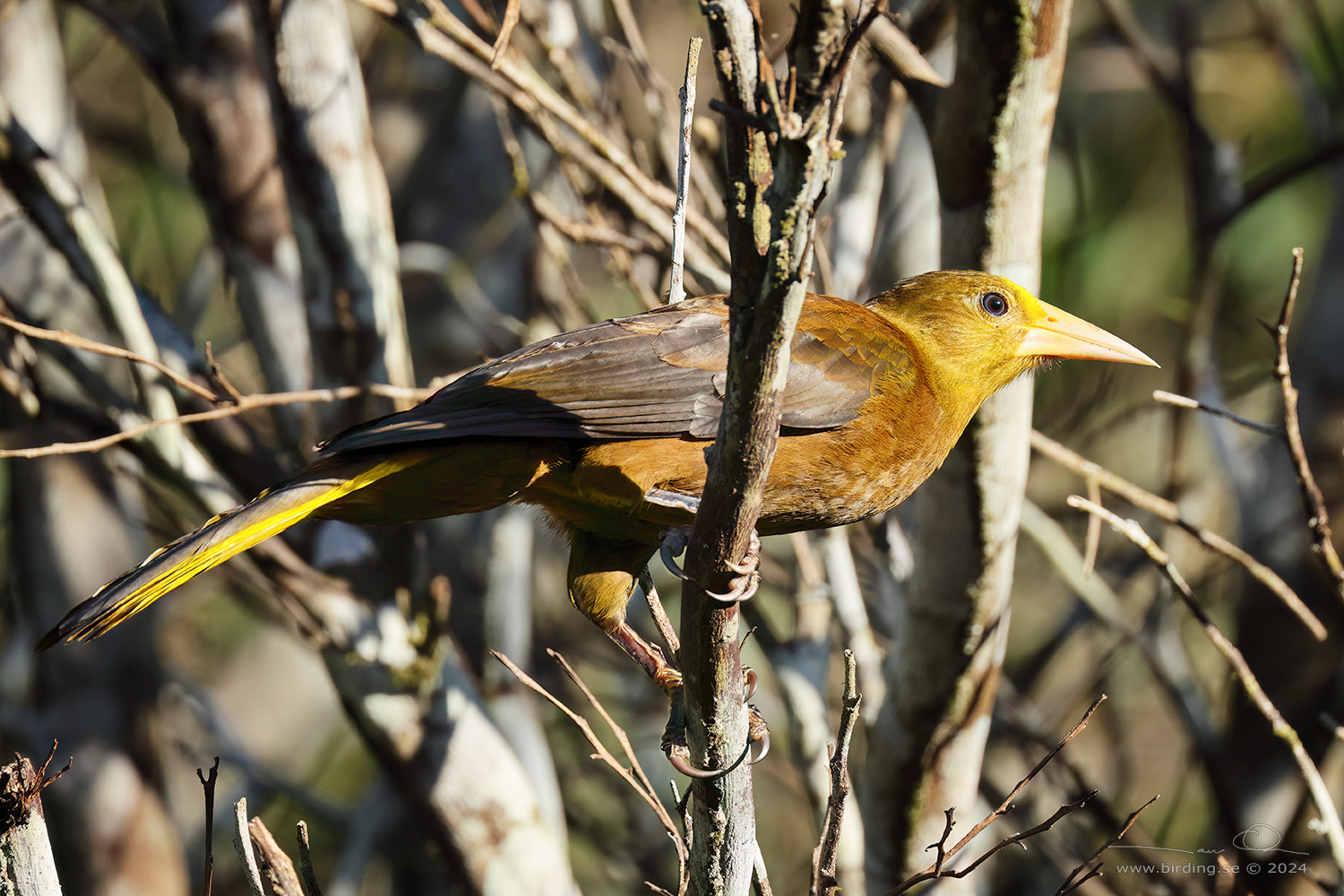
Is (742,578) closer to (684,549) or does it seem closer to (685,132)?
(684,549)

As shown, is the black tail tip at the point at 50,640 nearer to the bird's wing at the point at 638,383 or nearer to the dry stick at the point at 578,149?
the bird's wing at the point at 638,383

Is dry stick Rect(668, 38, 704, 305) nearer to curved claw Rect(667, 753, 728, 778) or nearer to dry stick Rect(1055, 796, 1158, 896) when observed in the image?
curved claw Rect(667, 753, 728, 778)

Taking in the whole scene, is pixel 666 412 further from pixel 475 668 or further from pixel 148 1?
pixel 148 1

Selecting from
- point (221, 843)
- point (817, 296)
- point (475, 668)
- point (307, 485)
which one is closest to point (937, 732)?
point (817, 296)

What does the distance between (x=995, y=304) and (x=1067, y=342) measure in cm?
28

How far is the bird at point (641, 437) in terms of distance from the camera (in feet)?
9.18

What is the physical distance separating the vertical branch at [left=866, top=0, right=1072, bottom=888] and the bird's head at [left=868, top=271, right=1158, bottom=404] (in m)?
0.07

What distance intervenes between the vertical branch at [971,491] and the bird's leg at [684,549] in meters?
0.92

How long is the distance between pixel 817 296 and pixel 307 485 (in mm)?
1528

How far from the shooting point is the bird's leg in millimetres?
2139

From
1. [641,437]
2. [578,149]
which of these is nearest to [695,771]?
[641,437]

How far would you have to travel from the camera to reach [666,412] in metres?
3.00

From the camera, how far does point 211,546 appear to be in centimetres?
258

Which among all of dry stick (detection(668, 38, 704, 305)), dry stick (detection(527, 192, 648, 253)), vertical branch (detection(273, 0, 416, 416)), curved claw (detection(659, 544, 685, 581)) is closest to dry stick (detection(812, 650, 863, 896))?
curved claw (detection(659, 544, 685, 581))
